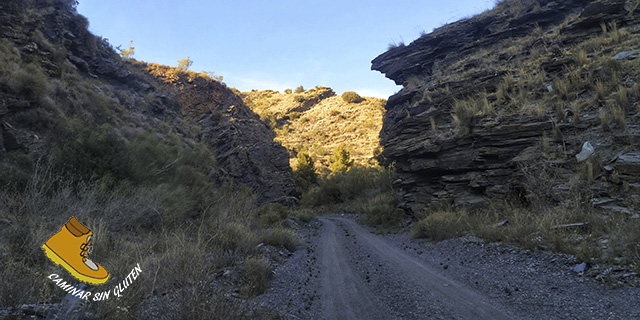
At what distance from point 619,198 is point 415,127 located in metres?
8.81

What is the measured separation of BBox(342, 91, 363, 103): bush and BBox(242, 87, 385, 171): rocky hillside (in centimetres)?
53

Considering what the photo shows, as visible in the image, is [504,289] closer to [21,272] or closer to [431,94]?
[21,272]

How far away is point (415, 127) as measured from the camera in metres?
14.6

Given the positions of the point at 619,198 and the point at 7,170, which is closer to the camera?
the point at 7,170

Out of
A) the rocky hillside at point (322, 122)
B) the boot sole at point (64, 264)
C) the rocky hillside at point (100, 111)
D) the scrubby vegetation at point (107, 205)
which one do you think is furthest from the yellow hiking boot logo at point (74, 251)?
the rocky hillside at point (322, 122)

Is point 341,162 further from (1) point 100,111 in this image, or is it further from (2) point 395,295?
(2) point 395,295

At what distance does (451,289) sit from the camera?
4863 mm

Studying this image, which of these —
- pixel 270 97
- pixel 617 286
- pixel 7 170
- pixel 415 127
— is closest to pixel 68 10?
pixel 7 170

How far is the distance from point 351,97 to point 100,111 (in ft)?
190

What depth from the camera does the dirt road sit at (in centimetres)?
371

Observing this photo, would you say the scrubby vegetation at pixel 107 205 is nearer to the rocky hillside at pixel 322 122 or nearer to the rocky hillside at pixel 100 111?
the rocky hillside at pixel 100 111

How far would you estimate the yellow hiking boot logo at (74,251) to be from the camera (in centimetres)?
197

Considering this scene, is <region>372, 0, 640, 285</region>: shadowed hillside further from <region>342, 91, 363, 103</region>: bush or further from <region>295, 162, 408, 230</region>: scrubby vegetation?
<region>342, 91, 363, 103</region>: bush

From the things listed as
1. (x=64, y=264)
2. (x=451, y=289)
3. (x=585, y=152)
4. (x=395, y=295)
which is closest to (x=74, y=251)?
(x=64, y=264)
